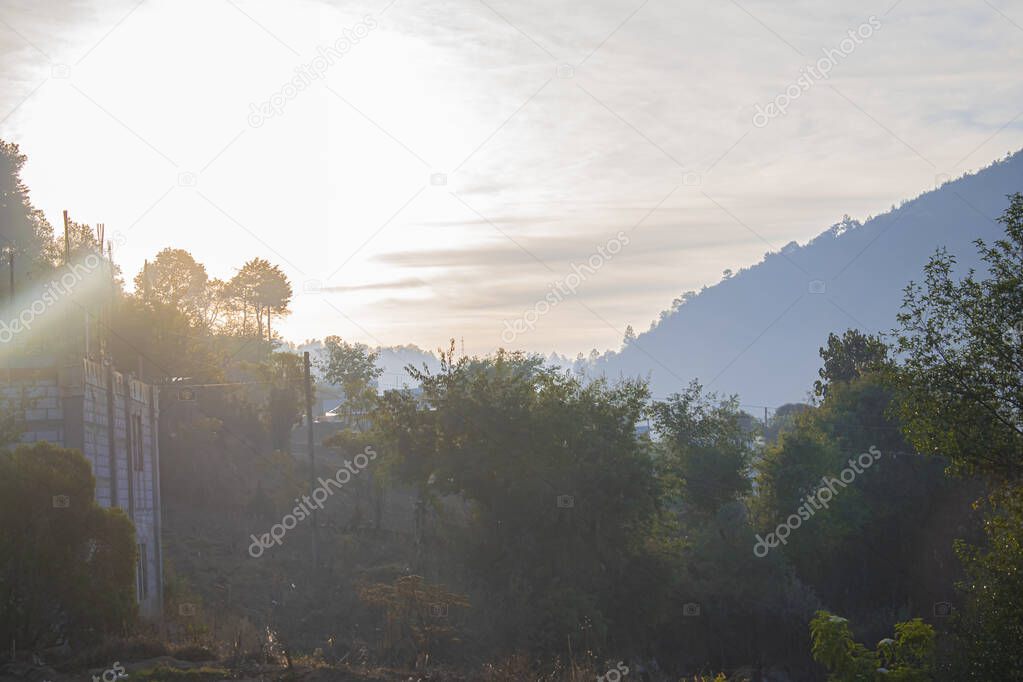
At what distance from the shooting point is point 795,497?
48781mm

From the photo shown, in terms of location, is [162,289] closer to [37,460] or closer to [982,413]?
[37,460]

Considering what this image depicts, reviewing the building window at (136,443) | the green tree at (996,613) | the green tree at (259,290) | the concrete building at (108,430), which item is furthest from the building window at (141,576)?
the green tree at (259,290)

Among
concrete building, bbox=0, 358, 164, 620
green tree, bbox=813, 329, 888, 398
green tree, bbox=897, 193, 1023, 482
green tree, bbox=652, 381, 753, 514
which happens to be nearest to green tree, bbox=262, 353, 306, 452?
green tree, bbox=652, 381, 753, 514

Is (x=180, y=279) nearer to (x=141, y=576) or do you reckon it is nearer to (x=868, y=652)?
(x=141, y=576)

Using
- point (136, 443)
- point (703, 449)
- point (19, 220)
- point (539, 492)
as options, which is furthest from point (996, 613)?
point (19, 220)

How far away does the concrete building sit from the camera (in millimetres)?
23938

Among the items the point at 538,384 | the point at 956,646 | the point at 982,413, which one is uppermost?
the point at 538,384

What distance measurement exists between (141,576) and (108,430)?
4.15 metres

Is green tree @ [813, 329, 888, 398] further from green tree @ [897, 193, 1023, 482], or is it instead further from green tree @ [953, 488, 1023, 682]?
green tree @ [953, 488, 1023, 682]

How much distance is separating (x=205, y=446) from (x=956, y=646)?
4043 centimetres

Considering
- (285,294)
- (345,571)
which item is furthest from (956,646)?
(285,294)

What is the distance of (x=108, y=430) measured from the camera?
1033 inches

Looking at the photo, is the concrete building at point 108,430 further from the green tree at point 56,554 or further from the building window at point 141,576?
the green tree at point 56,554

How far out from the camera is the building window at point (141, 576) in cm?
2662
